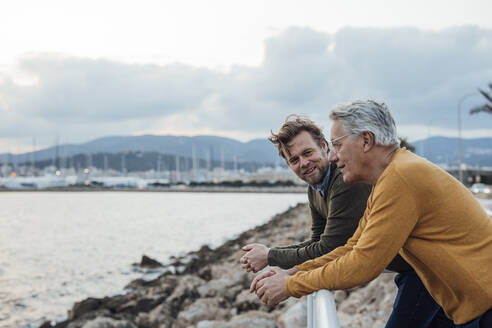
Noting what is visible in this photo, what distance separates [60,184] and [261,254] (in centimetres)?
13183

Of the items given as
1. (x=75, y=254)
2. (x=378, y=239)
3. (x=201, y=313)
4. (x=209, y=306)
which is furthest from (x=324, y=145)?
(x=75, y=254)

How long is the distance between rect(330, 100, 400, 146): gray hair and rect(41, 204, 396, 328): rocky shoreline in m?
3.66

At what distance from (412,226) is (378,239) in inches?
5.3

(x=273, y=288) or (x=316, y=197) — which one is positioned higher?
(x=316, y=197)

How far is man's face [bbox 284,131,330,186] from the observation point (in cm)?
290

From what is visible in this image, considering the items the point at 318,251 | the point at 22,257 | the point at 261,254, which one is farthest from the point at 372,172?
the point at 22,257

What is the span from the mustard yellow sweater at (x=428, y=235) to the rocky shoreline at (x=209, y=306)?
11.5ft

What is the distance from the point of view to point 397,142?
2.07 metres

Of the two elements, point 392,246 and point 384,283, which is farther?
point 384,283

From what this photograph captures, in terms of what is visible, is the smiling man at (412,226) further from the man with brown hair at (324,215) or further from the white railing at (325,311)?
the man with brown hair at (324,215)

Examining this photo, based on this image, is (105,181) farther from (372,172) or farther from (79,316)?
(372,172)

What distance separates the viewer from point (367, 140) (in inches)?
80.4

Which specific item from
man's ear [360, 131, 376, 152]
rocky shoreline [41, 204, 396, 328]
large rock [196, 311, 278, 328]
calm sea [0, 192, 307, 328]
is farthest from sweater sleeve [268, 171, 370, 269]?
calm sea [0, 192, 307, 328]

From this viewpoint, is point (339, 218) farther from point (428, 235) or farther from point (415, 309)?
point (428, 235)
